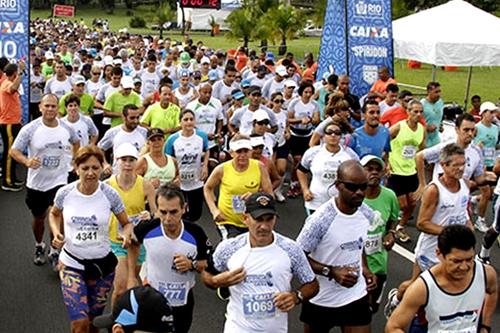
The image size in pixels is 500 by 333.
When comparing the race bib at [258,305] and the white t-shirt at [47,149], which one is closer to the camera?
the race bib at [258,305]

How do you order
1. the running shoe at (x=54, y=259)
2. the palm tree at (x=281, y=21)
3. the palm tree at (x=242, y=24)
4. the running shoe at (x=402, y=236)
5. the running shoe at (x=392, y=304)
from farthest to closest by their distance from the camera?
1. the palm tree at (x=281, y=21)
2. the palm tree at (x=242, y=24)
3. the running shoe at (x=402, y=236)
4. the running shoe at (x=54, y=259)
5. the running shoe at (x=392, y=304)

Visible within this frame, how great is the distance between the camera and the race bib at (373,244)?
6.30 meters

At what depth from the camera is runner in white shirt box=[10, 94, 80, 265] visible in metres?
8.28

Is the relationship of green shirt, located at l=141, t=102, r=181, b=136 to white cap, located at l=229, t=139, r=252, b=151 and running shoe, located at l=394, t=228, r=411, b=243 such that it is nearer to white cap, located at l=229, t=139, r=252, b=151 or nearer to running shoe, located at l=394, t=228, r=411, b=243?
running shoe, located at l=394, t=228, r=411, b=243

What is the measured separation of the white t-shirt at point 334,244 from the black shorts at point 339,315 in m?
0.04

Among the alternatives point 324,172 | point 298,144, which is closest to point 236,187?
point 324,172

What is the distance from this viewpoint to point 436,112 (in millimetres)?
12398

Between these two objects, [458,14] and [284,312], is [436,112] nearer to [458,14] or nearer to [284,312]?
[458,14]

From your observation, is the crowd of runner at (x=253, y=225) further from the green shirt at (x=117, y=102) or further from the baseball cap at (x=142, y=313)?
the green shirt at (x=117, y=102)

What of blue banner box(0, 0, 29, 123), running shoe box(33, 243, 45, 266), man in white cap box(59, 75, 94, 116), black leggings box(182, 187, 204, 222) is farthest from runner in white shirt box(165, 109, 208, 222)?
blue banner box(0, 0, 29, 123)

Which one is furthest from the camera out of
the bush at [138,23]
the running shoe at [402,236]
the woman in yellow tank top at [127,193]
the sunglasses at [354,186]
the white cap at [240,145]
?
the bush at [138,23]

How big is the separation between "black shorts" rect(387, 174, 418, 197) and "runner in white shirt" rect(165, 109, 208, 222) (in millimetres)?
2758

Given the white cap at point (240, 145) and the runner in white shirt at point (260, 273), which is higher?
the white cap at point (240, 145)

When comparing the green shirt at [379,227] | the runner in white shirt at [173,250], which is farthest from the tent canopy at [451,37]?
the runner in white shirt at [173,250]
